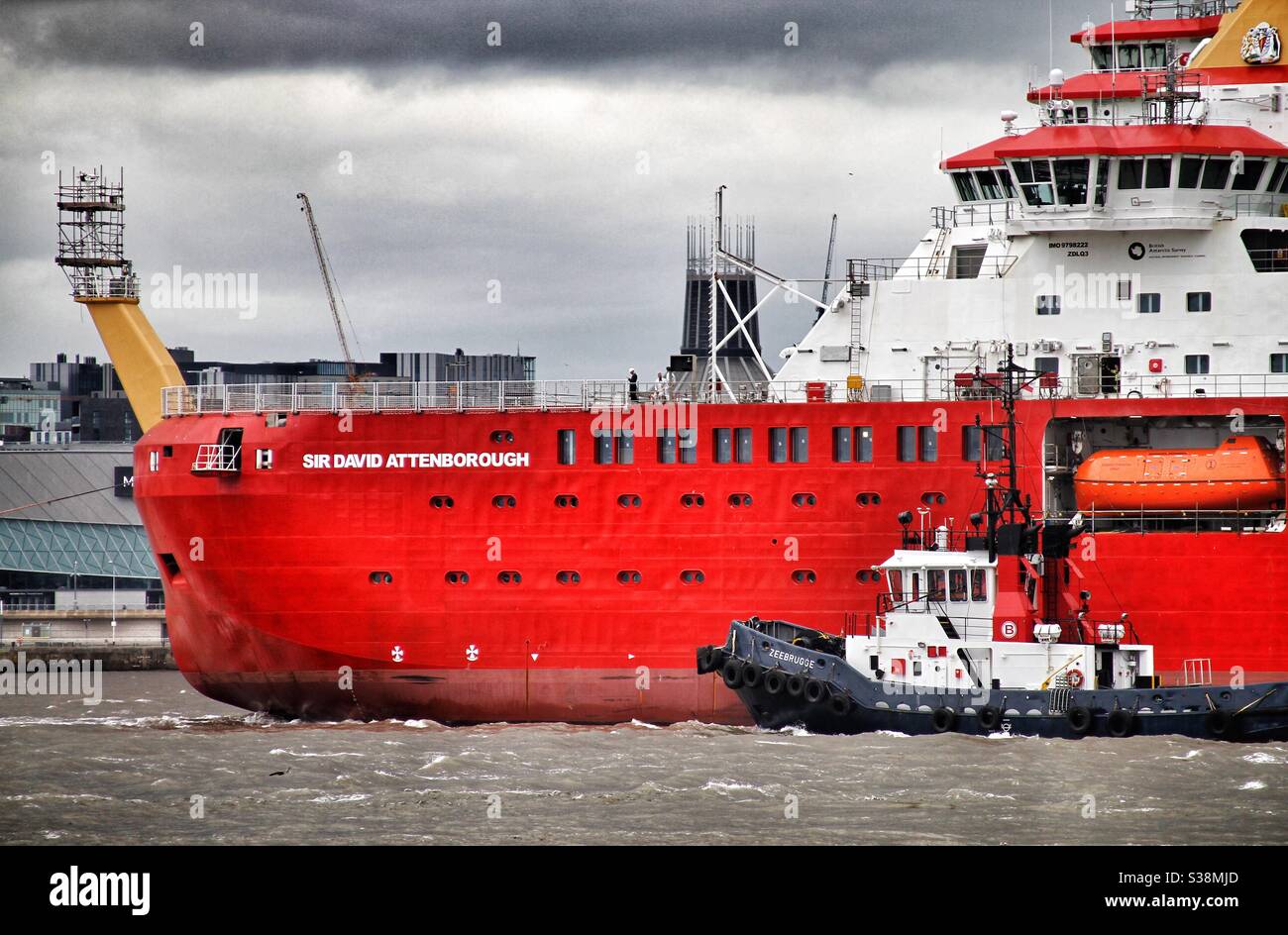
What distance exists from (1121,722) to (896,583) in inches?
190

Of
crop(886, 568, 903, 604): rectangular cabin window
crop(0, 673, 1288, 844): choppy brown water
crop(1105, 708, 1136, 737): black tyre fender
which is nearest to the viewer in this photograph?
crop(0, 673, 1288, 844): choppy brown water

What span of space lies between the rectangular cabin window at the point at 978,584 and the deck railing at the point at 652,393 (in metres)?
4.30

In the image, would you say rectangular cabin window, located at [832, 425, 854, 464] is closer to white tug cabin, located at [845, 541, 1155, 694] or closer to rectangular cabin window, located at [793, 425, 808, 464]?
rectangular cabin window, located at [793, 425, 808, 464]

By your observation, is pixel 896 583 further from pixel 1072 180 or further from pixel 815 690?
pixel 1072 180

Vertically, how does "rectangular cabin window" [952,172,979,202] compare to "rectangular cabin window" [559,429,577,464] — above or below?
above

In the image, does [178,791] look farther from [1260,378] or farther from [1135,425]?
[1260,378]

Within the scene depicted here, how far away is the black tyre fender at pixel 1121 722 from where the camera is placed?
32719 millimetres

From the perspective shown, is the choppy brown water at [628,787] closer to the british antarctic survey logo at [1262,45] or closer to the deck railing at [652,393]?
the deck railing at [652,393]

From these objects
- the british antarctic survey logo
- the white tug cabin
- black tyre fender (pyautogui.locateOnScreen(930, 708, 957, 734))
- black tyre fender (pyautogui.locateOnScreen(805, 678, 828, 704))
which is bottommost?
black tyre fender (pyautogui.locateOnScreen(930, 708, 957, 734))

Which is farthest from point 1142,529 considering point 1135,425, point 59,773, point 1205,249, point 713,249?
point 59,773

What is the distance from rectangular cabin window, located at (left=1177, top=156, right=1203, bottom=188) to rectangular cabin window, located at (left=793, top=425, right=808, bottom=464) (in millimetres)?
9128

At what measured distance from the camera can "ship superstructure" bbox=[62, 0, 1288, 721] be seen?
120 ft

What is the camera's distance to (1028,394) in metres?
37.3

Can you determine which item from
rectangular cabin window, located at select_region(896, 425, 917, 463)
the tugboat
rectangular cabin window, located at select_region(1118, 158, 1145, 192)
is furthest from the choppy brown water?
rectangular cabin window, located at select_region(1118, 158, 1145, 192)
